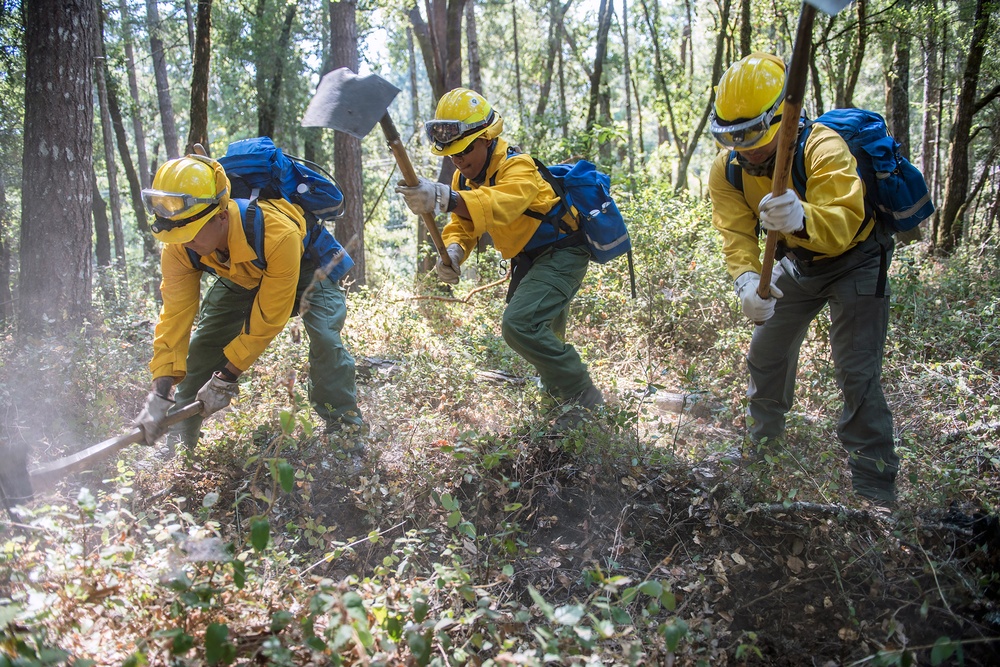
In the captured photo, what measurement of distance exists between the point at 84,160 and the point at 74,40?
39.7 inches

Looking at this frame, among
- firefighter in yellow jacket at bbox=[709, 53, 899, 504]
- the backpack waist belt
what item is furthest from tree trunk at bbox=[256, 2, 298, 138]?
firefighter in yellow jacket at bbox=[709, 53, 899, 504]

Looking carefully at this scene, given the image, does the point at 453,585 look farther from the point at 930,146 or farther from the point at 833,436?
the point at 930,146

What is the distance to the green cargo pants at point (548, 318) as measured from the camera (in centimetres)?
389

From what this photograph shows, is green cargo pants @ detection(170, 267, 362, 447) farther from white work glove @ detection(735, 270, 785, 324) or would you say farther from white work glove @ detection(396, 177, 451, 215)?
white work glove @ detection(735, 270, 785, 324)

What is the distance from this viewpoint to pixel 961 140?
25.8 ft

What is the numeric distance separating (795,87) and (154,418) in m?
3.42

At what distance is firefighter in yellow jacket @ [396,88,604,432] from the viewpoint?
3721 millimetres

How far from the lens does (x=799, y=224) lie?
9.35 feet

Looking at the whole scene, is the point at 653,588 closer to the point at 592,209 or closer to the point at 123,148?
the point at 592,209

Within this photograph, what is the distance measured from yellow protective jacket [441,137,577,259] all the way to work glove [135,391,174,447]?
1.96 m

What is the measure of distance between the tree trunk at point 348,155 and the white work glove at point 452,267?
488 cm

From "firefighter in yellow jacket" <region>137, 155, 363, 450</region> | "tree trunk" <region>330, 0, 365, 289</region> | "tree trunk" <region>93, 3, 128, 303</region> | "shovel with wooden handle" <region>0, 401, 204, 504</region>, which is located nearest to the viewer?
"shovel with wooden handle" <region>0, 401, 204, 504</region>

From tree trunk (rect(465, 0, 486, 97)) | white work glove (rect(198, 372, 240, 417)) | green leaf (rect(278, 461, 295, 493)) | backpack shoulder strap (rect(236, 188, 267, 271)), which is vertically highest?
tree trunk (rect(465, 0, 486, 97))

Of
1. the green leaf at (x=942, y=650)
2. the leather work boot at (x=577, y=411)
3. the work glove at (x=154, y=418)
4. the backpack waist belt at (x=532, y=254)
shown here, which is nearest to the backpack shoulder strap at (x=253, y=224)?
the work glove at (x=154, y=418)
